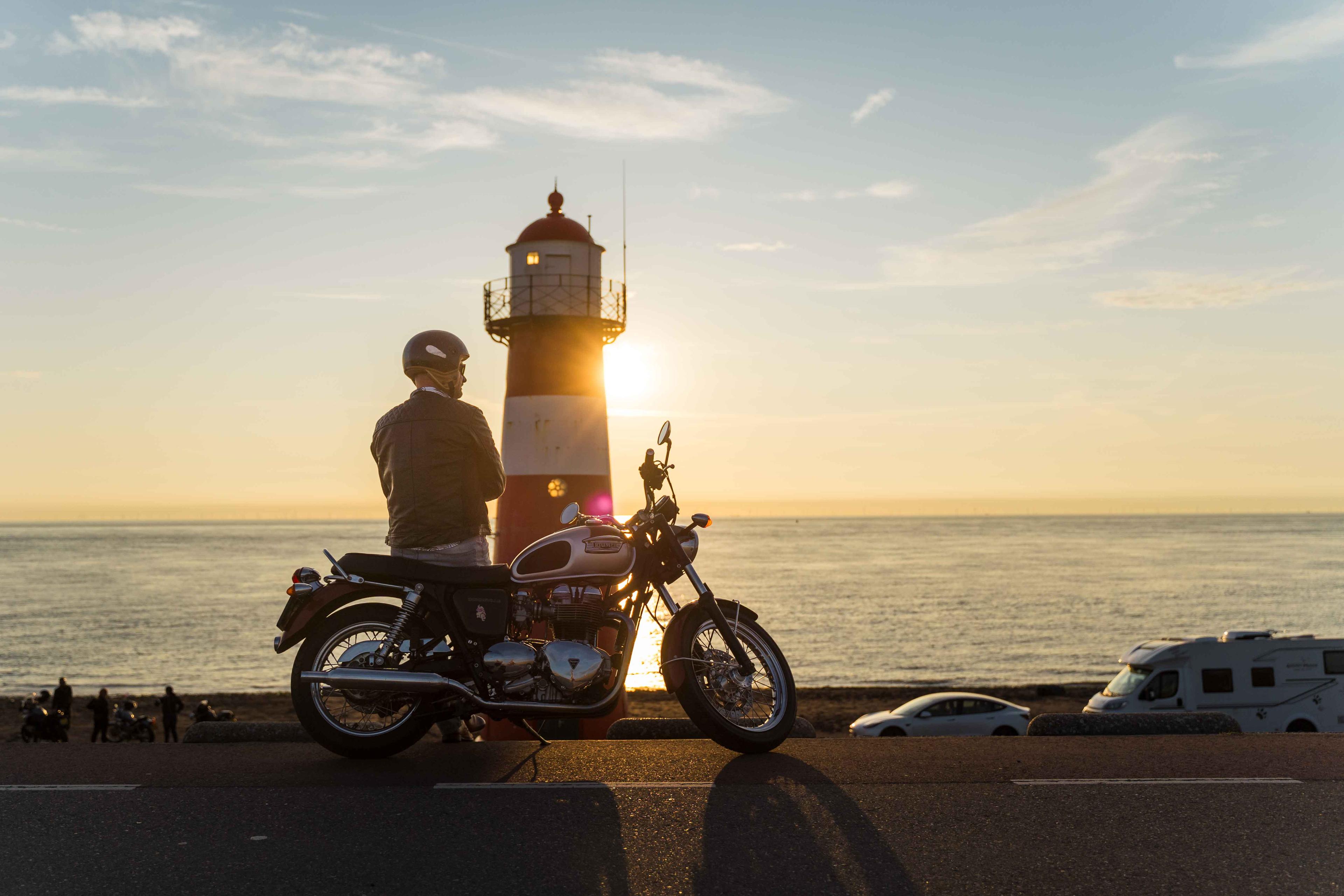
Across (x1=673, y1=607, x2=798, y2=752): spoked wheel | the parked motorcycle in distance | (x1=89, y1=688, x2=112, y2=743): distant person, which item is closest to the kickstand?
(x1=673, y1=607, x2=798, y2=752): spoked wheel

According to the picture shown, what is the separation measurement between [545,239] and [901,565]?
90847 millimetres

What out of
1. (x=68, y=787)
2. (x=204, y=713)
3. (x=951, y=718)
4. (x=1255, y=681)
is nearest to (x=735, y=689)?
(x=68, y=787)

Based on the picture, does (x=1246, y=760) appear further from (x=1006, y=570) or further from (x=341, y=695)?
(x=1006, y=570)

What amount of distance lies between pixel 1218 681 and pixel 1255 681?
694 millimetres

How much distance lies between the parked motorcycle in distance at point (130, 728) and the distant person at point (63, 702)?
46.0 inches

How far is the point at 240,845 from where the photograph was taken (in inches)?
164

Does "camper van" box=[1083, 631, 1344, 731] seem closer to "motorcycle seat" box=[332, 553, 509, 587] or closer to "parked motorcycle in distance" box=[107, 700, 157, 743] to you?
"motorcycle seat" box=[332, 553, 509, 587]

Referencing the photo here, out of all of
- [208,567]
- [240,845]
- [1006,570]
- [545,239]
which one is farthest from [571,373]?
[208,567]

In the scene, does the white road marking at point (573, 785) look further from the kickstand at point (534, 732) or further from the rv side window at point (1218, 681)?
the rv side window at point (1218, 681)

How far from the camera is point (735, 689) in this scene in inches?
240

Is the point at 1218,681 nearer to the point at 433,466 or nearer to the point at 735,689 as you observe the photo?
the point at 735,689

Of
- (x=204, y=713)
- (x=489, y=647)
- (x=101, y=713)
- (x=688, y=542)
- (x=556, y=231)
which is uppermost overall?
(x=556, y=231)

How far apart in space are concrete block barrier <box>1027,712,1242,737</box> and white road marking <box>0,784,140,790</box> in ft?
17.8

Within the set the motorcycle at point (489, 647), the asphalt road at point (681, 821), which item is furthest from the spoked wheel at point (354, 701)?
the asphalt road at point (681, 821)
